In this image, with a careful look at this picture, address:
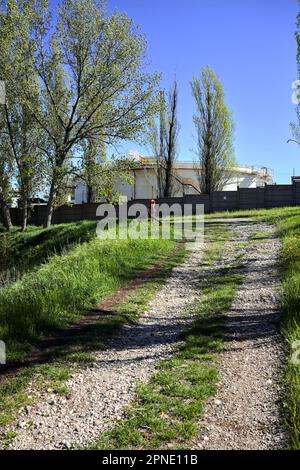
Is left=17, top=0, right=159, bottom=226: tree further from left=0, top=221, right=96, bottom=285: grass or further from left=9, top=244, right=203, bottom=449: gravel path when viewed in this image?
left=9, top=244, right=203, bottom=449: gravel path

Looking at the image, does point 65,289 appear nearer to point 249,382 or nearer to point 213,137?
point 249,382

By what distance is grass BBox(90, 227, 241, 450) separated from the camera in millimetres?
3717

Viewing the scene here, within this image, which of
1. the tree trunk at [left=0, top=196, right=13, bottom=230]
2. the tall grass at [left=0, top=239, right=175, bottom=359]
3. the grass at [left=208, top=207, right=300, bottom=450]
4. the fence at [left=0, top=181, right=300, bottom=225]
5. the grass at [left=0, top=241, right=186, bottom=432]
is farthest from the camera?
the fence at [left=0, top=181, right=300, bottom=225]

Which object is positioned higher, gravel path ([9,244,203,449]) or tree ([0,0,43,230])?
tree ([0,0,43,230])

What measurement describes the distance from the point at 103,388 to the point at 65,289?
3218 millimetres

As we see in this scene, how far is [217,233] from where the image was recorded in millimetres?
16078

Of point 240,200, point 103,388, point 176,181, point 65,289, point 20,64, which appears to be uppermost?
point 20,64

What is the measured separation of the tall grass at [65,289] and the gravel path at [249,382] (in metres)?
2.28

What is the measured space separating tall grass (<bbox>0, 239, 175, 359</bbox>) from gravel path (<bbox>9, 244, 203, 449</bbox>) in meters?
0.97

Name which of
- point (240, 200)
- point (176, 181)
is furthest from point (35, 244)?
point (176, 181)

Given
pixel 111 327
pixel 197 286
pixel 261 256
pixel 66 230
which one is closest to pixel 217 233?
pixel 261 256

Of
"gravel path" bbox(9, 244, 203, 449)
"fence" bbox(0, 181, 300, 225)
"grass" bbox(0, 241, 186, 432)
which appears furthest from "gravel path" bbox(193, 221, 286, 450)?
"fence" bbox(0, 181, 300, 225)

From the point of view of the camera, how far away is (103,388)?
4695mm

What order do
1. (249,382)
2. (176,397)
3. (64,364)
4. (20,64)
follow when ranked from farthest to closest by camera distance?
(20,64), (64,364), (249,382), (176,397)
